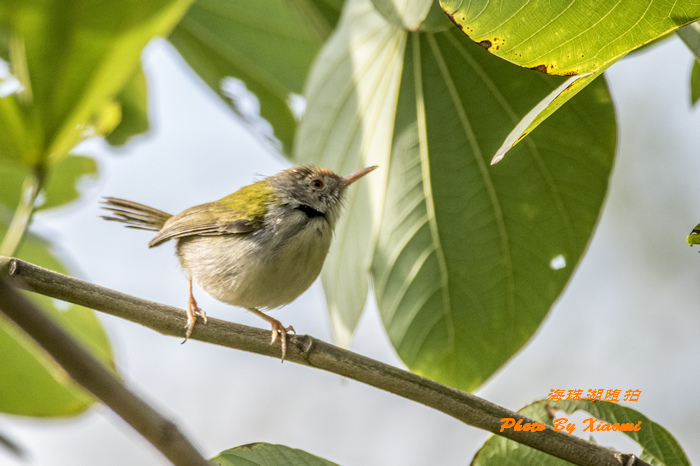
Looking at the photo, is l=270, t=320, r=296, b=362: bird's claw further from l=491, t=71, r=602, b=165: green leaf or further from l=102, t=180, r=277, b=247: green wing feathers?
l=491, t=71, r=602, b=165: green leaf

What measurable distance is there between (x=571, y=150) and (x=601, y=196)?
0.15m

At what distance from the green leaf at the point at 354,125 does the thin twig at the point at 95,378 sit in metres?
1.07

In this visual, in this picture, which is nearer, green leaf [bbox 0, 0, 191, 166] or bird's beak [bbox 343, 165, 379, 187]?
green leaf [bbox 0, 0, 191, 166]

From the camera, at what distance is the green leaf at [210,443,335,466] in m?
1.35

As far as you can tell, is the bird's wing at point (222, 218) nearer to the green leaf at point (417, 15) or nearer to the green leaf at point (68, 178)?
the green leaf at point (68, 178)

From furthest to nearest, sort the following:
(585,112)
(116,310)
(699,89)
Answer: (585,112), (699,89), (116,310)

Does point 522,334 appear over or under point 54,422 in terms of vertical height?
over

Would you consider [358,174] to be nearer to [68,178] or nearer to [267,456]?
[267,456]

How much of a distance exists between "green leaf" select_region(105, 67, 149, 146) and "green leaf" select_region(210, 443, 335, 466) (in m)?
1.76

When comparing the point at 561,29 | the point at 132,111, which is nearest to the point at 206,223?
the point at 132,111

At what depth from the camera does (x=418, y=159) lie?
2.10m

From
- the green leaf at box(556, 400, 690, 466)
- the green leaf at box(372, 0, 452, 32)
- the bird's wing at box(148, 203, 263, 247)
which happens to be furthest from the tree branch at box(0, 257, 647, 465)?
the bird's wing at box(148, 203, 263, 247)

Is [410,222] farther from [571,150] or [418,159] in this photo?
[571,150]

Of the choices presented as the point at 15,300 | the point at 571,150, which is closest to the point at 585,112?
the point at 571,150
